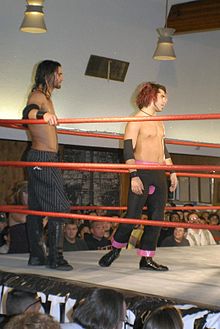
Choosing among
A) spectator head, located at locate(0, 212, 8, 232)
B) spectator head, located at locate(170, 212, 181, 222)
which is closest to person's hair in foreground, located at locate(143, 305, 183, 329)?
spectator head, located at locate(0, 212, 8, 232)

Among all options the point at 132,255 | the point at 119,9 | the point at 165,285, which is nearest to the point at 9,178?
the point at 119,9

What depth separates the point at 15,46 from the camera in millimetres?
7031

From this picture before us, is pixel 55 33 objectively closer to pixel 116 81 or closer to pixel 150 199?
pixel 116 81

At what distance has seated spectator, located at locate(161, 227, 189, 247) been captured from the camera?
18.5 feet

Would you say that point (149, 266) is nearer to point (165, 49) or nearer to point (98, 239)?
point (98, 239)

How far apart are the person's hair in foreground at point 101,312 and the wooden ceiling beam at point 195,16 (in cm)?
583

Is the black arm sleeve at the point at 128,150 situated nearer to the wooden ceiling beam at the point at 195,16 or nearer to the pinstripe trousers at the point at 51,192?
the pinstripe trousers at the point at 51,192

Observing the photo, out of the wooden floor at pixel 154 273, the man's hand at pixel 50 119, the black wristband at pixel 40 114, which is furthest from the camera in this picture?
the black wristband at pixel 40 114

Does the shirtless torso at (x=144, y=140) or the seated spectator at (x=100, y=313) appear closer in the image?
the seated spectator at (x=100, y=313)

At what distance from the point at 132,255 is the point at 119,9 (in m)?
3.67

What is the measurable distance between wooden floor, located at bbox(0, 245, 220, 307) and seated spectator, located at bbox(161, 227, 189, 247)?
803mm

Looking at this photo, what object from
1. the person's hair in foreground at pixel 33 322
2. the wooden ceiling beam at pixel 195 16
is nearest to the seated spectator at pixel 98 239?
the wooden ceiling beam at pixel 195 16

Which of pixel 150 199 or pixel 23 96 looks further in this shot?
pixel 23 96

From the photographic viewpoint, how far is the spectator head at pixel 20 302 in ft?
9.75
